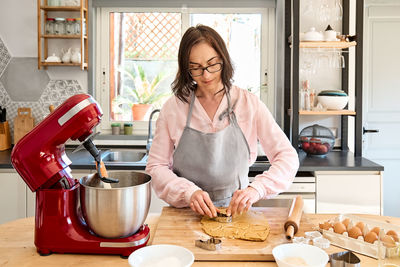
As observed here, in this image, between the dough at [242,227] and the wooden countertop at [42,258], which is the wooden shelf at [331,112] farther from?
the wooden countertop at [42,258]

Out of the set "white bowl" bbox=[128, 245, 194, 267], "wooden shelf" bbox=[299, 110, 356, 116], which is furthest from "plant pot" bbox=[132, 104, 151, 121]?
"white bowl" bbox=[128, 245, 194, 267]

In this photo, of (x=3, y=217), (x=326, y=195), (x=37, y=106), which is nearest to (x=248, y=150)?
(x=326, y=195)

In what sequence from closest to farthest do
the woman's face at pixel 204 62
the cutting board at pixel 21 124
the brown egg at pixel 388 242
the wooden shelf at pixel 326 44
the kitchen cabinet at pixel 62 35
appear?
the brown egg at pixel 388 242 → the woman's face at pixel 204 62 → the wooden shelf at pixel 326 44 → the kitchen cabinet at pixel 62 35 → the cutting board at pixel 21 124

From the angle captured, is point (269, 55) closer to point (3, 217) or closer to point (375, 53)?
point (375, 53)

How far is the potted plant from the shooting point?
12.2 feet

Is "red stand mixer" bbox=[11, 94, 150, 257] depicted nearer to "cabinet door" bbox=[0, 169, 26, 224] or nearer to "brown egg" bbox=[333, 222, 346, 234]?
"brown egg" bbox=[333, 222, 346, 234]

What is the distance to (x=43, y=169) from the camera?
4.40 ft

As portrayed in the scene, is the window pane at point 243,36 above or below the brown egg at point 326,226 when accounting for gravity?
above

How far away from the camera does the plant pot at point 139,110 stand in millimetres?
3719

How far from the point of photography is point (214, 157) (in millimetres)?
1869

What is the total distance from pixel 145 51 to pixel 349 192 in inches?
79.1

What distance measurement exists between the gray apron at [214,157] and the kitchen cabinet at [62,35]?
72.5 inches

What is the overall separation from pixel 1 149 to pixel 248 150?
2340mm

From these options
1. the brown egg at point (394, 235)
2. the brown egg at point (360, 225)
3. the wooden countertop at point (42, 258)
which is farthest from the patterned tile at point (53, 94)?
the brown egg at point (394, 235)
